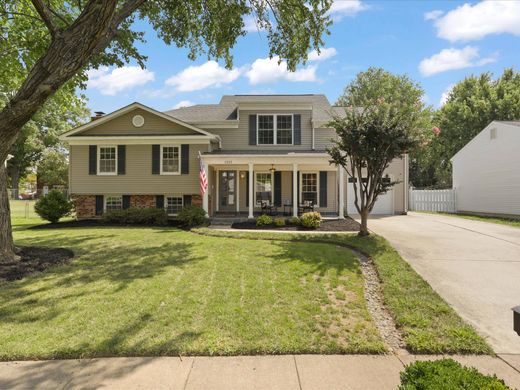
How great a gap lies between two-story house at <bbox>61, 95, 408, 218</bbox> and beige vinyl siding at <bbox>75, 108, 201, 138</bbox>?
0.05m

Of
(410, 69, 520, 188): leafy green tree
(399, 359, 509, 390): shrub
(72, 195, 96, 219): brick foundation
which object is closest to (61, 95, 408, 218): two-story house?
(72, 195, 96, 219): brick foundation

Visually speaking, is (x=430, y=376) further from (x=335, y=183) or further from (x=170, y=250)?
(x=335, y=183)

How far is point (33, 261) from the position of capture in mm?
7621

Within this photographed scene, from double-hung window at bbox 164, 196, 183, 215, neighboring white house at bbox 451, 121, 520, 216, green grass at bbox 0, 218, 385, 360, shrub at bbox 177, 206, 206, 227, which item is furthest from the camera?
neighboring white house at bbox 451, 121, 520, 216

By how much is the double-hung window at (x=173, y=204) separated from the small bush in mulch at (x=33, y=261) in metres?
8.18

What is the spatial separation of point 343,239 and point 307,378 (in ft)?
24.0

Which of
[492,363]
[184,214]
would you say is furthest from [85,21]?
[184,214]

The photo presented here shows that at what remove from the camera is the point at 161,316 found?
4645 mm

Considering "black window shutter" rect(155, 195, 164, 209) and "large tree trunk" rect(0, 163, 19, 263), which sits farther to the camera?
"black window shutter" rect(155, 195, 164, 209)

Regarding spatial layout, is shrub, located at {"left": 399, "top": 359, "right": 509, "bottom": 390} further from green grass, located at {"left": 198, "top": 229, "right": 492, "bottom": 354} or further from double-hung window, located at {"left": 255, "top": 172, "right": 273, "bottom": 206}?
double-hung window, located at {"left": 255, "top": 172, "right": 273, "bottom": 206}

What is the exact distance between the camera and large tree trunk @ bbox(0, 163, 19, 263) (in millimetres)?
7559

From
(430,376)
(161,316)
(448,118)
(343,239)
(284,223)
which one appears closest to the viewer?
(430,376)

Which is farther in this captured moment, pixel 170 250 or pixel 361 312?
pixel 170 250

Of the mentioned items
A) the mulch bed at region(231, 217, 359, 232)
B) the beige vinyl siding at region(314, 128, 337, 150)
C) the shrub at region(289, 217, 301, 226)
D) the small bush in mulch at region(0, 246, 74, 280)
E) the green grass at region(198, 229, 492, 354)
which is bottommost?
the green grass at region(198, 229, 492, 354)
